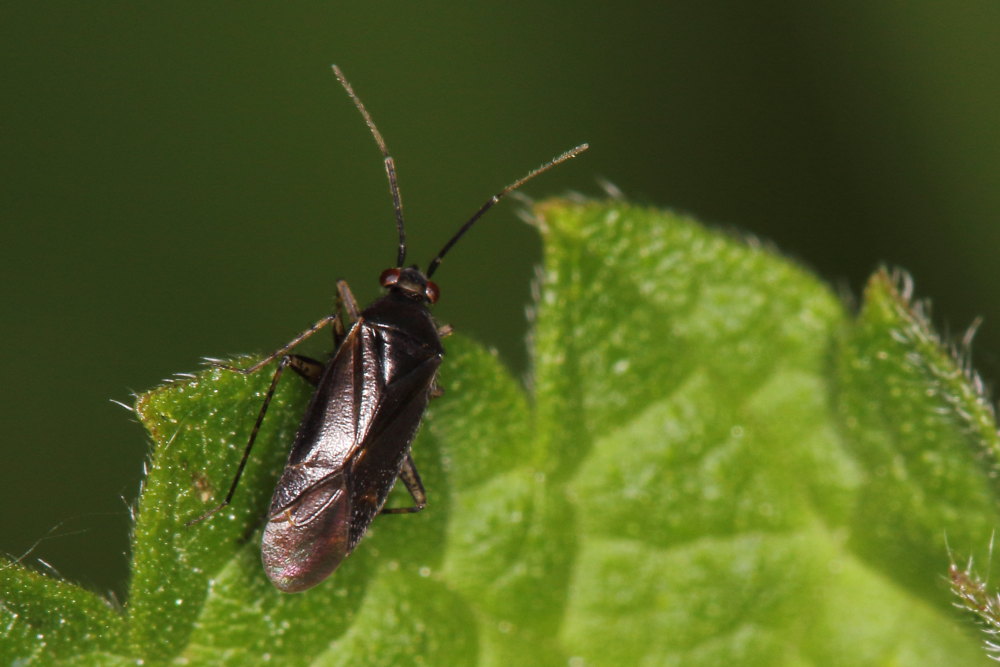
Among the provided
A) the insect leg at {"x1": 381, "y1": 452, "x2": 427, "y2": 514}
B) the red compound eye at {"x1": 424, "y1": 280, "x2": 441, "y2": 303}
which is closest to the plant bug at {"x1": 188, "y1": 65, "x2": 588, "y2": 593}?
the insect leg at {"x1": 381, "y1": 452, "x2": 427, "y2": 514}

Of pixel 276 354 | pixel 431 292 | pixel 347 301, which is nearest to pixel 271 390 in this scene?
pixel 276 354

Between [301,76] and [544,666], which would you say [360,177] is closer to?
[301,76]

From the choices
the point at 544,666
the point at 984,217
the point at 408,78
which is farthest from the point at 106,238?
the point at 984,217

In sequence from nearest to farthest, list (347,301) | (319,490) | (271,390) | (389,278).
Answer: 1. (271,390)
2. (319,490)
3. (347,301)
4. (389,278)

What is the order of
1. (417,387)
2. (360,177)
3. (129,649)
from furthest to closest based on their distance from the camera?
(360,177) → (417,387) → (129,649)

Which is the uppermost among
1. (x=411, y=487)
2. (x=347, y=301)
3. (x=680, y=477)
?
(x=347, y=301)

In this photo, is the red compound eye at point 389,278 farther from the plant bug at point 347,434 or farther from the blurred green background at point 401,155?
the blurred green background at point 401,155

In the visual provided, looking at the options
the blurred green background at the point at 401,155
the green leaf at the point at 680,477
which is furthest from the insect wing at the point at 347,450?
the blurred green background at the point at 401,155

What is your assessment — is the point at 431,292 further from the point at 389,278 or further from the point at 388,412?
the point at 388,412
